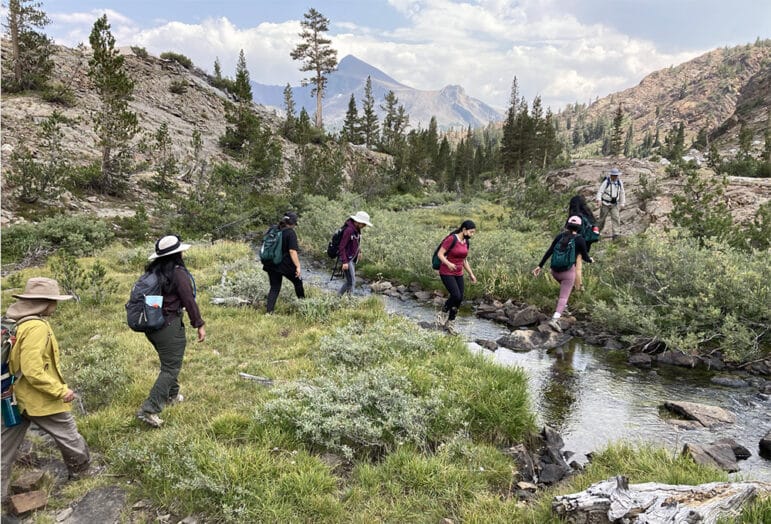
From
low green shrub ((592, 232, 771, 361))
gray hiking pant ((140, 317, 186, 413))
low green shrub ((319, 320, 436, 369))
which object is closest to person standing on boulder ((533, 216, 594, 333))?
low green shrub ((592, 232, 771, 361))

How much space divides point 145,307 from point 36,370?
4.33ft

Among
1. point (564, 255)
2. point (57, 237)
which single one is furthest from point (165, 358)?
point (57, 237)

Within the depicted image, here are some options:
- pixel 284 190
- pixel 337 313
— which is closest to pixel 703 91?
pixel 284 190

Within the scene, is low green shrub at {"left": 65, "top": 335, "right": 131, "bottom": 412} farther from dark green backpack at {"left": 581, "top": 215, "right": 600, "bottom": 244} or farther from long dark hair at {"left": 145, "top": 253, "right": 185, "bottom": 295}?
dark green backpack at {"left": 581, "top": 215, "right": 600, "bottom": 244}

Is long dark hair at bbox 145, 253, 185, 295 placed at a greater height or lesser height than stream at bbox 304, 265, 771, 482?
greater

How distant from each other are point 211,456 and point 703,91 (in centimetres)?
24947

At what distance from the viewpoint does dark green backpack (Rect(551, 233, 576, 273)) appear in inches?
382

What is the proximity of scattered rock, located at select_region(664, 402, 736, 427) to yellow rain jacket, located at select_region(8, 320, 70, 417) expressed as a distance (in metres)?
8.17

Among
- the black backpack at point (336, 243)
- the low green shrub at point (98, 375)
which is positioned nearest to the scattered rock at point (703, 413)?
the black backpack at point (336, 243)

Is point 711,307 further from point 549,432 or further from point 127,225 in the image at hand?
point 127,225

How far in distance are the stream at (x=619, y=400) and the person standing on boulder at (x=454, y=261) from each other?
775 mm

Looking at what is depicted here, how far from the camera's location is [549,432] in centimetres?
591

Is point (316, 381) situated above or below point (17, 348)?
below

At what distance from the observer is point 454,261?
9578 mm
